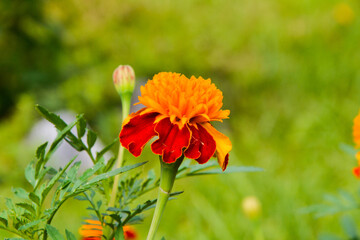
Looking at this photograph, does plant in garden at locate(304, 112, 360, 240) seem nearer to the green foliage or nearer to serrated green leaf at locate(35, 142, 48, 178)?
the green foliage

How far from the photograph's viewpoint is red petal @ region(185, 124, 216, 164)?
0.43 meters

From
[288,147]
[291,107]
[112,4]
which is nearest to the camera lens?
[288,147]

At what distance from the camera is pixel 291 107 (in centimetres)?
267

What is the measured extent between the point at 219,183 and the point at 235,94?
806mm

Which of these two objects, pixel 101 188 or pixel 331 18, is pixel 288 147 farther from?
pixel 101 188

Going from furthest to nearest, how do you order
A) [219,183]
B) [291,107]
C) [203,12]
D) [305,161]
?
[203,12] → [291,107] → [305,161] → [219,183]

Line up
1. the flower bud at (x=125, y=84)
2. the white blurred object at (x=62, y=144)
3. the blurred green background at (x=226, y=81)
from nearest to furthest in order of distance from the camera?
the flower bud at (x=125, y=84), the blurred green background at (x=226, y=81), the white blurred object at (x=62, y=144)

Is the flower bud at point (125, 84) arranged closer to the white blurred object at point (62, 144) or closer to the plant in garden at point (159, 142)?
the plant in garden at point (159, 142)

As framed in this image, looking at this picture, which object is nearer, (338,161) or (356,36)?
(338,161)

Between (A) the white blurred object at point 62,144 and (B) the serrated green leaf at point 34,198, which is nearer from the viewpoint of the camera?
(B) the serrated green leaf at point 34,198

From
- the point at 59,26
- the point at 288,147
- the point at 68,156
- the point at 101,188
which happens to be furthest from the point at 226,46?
the point at 101,188

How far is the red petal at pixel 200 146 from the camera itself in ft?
1.42

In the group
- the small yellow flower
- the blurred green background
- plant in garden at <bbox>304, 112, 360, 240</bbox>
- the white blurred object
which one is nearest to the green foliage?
plant in garden at <bbox>304, 112, 360, 240</bbox>

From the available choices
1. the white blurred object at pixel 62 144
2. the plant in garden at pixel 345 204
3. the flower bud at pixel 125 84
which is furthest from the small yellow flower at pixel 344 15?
the flower bud at pixel 125 84
